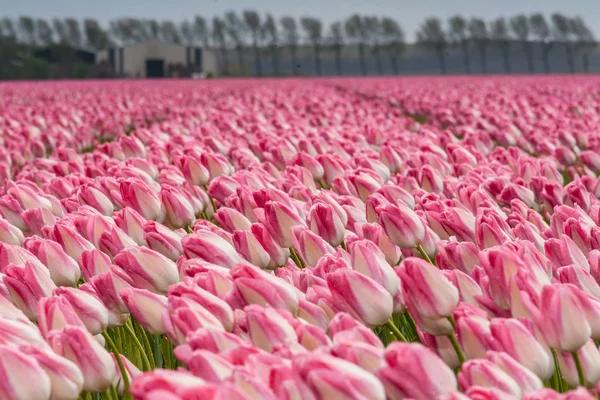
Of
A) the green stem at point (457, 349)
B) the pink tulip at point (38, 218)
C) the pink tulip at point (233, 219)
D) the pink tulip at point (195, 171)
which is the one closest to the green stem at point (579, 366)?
the green stem at point (457, 349)

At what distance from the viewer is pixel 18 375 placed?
1.20 meters

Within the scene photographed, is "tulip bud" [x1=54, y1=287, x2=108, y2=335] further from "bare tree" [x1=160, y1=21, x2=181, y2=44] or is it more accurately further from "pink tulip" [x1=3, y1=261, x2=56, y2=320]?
"bare tree" [x1=160, y1=21, x2=181, y2=44]

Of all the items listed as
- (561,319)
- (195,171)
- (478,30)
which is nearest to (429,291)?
(561,319)

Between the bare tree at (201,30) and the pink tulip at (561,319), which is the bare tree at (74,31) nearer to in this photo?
the bare tree at (201,30)

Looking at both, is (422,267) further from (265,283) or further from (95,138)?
(95,138)

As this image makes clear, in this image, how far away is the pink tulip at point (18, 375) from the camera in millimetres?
1199

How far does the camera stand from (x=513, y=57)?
13688cm

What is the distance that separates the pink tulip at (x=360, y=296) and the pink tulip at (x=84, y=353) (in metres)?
0.45

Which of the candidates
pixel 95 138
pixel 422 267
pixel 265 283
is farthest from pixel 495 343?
pixel 95 138

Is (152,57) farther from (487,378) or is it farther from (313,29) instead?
(487,378)

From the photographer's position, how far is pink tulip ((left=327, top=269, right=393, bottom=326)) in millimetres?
1466

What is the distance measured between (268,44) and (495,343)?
123 metres

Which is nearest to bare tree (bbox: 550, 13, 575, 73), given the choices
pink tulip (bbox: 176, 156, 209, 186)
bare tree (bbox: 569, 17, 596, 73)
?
bare tree (bbox: 569, 17, 596, 73)

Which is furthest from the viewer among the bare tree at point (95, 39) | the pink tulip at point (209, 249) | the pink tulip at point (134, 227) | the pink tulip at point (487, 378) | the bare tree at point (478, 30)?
the bare tree at point (478, 30)
